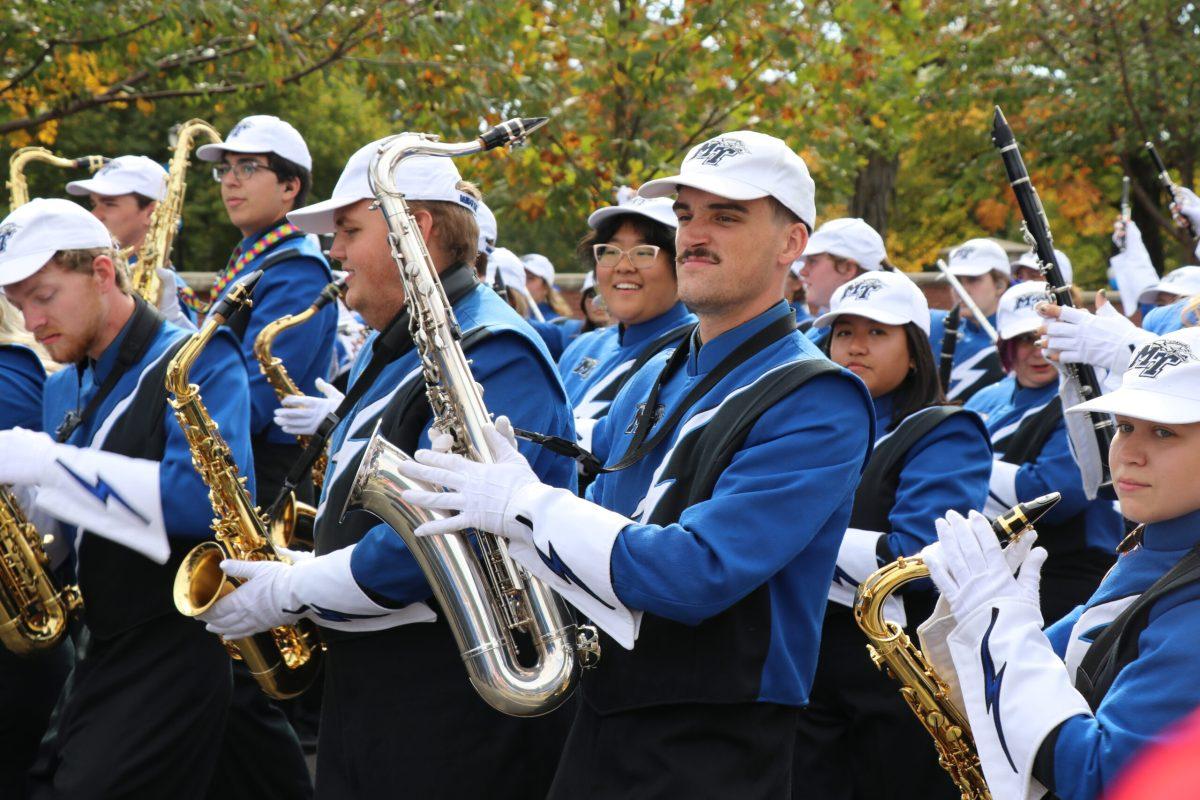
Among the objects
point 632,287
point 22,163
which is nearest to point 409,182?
point 632,287

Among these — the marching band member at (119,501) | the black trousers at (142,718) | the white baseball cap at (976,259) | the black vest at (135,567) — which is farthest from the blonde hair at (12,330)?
the white baseball cap at (976,259)

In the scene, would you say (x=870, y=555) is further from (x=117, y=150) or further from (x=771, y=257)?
(x=117, y=150)

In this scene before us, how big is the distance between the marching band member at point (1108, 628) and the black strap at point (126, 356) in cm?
298

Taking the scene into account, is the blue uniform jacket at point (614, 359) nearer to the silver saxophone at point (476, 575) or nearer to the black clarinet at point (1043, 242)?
the black clarinet at point (1043, 242)

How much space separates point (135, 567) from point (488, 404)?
1.64 metres

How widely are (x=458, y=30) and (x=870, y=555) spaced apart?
237 inches

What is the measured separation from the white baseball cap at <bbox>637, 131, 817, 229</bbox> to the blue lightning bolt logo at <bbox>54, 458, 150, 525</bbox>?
222 centimetres

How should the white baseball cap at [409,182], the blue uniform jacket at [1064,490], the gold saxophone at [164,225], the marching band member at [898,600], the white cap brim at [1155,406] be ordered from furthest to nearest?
1. the gold saxophone at [164,225]
2. the blue uniform jacket at [1064,490]
3. the marching band member at [898,600]
4. the white baseball cap at [409,182]
5. the white cap brim at [1155,406]

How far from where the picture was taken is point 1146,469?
2.97 metres

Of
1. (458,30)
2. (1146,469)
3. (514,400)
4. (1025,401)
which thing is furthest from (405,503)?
(458,30)

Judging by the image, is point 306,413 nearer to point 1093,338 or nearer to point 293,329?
point 293,329

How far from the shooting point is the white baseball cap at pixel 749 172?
3426 millimetres

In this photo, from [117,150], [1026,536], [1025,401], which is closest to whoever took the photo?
[1026,536]

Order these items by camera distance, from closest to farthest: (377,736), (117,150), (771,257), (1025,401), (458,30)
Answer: (771,257) → (377,736) → (1025,401) → (458,30) → (117,150)
